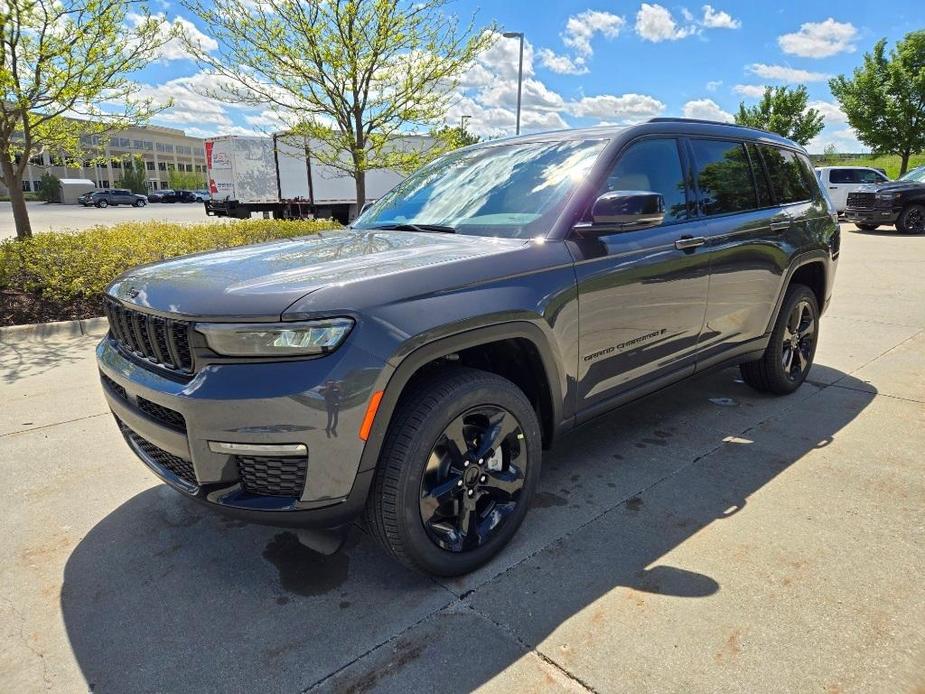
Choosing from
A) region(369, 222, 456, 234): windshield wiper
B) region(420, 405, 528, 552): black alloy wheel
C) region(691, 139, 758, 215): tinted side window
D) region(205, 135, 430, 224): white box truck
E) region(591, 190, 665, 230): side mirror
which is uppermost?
region(205, 135, 430, 224): white box truck

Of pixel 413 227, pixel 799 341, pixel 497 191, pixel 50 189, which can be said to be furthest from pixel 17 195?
pixel 50 189

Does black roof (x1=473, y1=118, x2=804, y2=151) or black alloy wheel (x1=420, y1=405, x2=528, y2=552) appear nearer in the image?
black alloy wheel (x1=420, y1=405, x2=528, y2=552)

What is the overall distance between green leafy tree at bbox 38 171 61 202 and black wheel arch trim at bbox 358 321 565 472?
72528 millimetres

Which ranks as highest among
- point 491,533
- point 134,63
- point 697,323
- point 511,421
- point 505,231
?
point 134,63

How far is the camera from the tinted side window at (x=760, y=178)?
4.06 m

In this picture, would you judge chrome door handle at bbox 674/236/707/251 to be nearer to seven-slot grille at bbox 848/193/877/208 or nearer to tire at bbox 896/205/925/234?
tire at bbox 896/205/925/234

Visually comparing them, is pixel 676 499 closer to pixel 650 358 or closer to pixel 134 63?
pixel 650 358

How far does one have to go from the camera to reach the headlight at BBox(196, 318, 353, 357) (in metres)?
2.02

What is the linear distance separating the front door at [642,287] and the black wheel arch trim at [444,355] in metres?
0.20

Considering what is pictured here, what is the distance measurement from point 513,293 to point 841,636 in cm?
167

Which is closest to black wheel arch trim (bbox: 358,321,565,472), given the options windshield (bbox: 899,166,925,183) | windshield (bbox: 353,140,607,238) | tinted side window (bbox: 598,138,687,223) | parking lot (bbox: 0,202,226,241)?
windshield (bbox: 353,140,607,238)

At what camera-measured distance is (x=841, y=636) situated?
217 cm

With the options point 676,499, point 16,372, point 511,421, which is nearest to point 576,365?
point 511,421

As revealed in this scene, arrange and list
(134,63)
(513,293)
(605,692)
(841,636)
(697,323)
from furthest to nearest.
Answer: (134,63) < (697,323) < (513,293) < (841,636) < (605,692)
